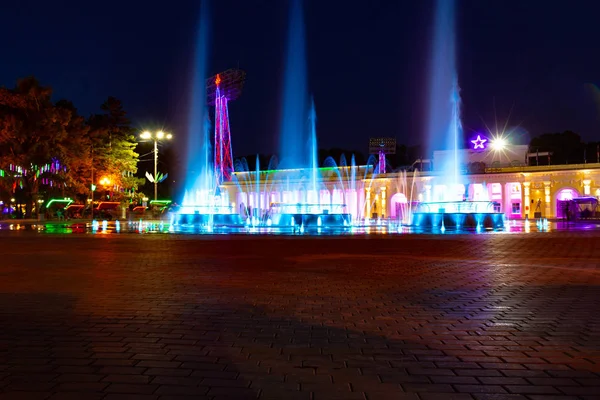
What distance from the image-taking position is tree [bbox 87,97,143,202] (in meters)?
59.4

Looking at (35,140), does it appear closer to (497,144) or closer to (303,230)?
(303,230)

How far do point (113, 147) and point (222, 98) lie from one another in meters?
13.2

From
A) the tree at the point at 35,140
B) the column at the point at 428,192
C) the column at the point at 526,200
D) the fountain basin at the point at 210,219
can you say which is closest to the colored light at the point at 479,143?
the column at the point at 526,200

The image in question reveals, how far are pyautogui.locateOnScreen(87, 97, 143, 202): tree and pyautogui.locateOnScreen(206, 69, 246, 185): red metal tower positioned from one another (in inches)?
388

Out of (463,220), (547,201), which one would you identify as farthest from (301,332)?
(547,201)

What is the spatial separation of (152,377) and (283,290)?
4088 millimetres

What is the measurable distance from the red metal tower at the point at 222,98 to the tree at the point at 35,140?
46.5 ft

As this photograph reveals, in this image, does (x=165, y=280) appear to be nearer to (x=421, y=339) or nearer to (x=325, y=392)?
(x=421, y=339)

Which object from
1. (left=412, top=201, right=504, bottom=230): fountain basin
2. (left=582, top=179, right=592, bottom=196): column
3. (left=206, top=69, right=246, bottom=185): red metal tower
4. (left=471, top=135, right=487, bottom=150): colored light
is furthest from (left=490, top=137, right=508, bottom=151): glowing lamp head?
(left=412, top=201, right=504, bottom=230): fountain basin

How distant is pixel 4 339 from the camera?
203 inches

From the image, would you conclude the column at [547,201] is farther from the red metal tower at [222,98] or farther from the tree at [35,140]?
the tree at [35,140]

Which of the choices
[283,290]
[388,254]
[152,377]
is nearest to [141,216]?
[388,254]

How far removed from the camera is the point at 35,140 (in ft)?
172

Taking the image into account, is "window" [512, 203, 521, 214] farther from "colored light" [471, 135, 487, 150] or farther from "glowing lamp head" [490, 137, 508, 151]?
"colored light" [471, 135, 487, 150]
